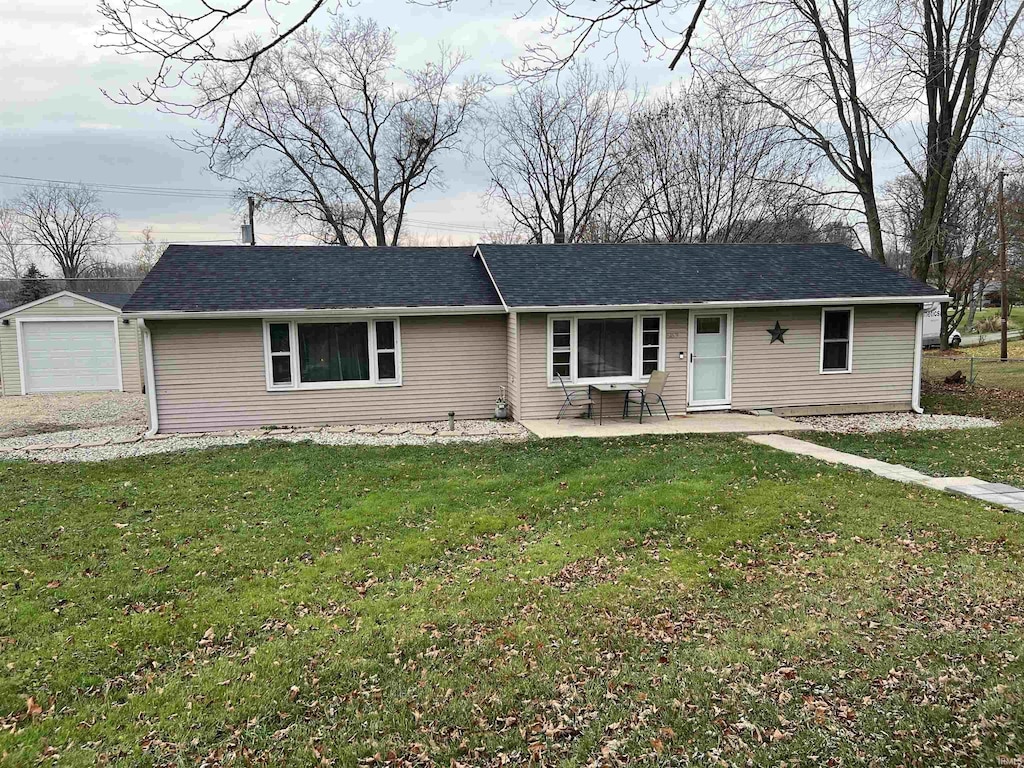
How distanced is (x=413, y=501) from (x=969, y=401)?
1290 cm

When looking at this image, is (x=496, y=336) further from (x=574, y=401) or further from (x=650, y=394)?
(x=650, y=394)

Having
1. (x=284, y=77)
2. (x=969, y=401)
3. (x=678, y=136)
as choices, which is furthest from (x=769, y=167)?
(x=284, y=77)

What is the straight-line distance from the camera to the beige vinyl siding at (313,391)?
438 inches

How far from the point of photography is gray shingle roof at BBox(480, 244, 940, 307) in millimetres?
11797

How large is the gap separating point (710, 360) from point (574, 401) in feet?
8.92

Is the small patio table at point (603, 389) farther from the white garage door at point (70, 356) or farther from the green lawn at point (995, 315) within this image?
the green lawn at point (995, 315)

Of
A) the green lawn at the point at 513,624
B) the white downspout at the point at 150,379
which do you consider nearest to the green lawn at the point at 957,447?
the green lawn at the point at 513,624

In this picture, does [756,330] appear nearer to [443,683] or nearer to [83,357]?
[443,683]

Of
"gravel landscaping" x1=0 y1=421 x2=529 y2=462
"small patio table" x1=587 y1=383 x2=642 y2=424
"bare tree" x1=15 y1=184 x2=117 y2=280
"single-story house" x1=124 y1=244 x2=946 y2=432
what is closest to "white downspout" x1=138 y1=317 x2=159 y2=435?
"single-story house" x1=124 y1=244 x2=946 y2=432

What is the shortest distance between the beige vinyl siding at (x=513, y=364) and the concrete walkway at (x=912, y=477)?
4.05 meters

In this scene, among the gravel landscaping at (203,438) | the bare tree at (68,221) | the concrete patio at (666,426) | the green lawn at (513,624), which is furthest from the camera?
the bare tree at (68,221)

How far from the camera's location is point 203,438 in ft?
34.9

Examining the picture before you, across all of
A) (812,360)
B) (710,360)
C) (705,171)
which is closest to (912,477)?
(710,360)

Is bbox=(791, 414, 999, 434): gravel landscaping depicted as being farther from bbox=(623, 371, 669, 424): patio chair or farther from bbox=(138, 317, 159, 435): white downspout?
bbox=(138, 317, 159, 435): white downspout
